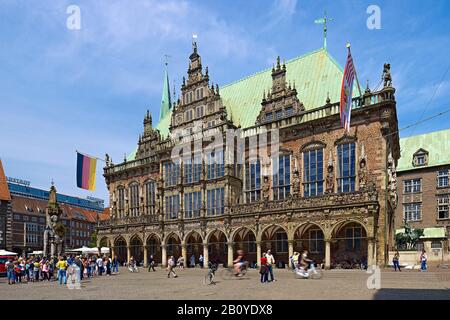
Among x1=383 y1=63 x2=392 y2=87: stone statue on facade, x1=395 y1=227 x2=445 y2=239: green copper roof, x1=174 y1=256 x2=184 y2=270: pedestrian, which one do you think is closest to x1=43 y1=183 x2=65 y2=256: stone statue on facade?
x1=174 y1=256 x2=184 y2=270: pedestrian

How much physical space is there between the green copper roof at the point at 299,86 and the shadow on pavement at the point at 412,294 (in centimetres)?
2075

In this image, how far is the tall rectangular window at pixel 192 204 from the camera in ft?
125

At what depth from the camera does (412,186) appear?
→ 164ft

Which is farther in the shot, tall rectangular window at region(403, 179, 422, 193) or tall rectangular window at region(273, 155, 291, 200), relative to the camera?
tall rectangular window at region(403, 179, 422, 193)

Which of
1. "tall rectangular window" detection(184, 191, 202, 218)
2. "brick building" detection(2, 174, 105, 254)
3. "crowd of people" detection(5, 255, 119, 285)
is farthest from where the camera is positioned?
"brick building" detection(2, 174, 105, 254)

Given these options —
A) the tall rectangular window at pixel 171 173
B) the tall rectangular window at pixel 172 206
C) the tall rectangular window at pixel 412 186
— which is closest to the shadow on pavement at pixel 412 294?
the tall rectangular window at pixel 172 206

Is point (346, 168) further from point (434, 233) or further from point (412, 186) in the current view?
point (412, 186)

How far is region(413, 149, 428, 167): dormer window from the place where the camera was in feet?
165

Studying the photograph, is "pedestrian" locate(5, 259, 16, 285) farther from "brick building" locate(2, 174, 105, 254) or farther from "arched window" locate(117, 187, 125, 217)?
"brick building" locate(2, 174, 105, 254)

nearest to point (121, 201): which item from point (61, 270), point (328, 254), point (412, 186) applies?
point (61, 270)

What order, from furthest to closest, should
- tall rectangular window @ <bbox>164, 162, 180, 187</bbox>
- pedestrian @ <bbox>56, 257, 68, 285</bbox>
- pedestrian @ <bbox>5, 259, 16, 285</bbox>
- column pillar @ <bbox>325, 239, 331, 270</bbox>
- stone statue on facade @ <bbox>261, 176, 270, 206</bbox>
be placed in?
tall rectangular window @ <bbox>164, 162, 180, 187</bbox>
stone statue on facade @ <bbox>261, 176, 270, 206</bbox>
column pillar @ <bbox>325, 239, 331, 270</bbox>
pedestrian @ <bbox>5, 259, 16, 285</bbox>
pedestrian @ <bbox>56, 257, 68, 285</bbox>

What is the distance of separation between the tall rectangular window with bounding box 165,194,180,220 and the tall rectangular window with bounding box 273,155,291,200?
35.0ft

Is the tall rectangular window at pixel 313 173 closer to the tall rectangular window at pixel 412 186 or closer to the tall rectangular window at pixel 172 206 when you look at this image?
the tall rectangular window at pixel 172 206
